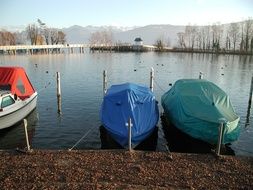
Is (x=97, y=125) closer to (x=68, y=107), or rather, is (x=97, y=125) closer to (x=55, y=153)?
(x=68, y=107)

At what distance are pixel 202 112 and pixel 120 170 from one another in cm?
719

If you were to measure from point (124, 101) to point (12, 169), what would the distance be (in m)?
7.27

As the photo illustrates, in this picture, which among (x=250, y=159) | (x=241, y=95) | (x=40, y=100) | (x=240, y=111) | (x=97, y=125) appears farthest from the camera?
(x=241, y=95)

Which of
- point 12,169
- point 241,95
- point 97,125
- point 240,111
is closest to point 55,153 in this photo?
point 12,169

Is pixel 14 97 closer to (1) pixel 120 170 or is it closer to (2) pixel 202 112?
(1) pixel 120 170

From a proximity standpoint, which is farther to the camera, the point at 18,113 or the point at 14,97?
the point at 18,113

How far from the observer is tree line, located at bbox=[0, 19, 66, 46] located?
430ft

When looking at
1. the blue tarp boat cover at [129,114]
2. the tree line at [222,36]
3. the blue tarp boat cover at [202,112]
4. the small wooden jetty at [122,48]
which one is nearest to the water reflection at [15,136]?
the blue tarp boat cover at [129,114]

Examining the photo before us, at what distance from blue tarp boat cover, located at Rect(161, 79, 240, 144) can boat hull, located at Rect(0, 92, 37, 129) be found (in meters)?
10.00

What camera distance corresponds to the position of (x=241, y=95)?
2981cm

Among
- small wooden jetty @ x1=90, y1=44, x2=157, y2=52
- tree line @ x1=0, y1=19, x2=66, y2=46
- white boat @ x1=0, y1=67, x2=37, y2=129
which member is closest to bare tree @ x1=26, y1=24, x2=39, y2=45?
tree line @ x1=0, y1=19, x2=66, y2=46

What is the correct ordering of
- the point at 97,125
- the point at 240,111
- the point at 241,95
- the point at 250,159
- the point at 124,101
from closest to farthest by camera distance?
the point at 250,159 < the point at 124,101 < the point at 97,125 < the point at 240,111 < the point at 241,95

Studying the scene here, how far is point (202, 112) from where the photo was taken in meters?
15.6

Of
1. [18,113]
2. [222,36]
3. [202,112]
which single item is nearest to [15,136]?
[18,113]
